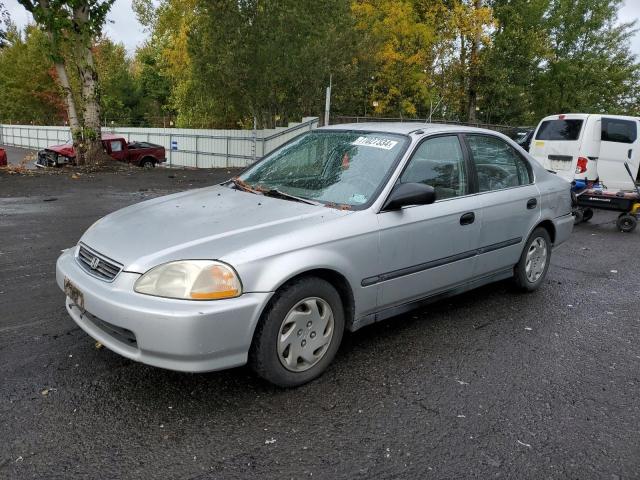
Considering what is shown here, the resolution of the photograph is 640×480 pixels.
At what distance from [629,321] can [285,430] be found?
11.4 feet

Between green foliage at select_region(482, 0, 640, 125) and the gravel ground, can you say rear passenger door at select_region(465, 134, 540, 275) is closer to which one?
the gravel ground

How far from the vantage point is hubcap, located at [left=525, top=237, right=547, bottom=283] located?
17.0ft

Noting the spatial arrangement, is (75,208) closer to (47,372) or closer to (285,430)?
(47,372)

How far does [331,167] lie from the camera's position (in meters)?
4.10

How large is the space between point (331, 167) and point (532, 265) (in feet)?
8.01

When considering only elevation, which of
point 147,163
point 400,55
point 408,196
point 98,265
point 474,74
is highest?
point 400,55

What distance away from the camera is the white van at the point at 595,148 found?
11.0 meters

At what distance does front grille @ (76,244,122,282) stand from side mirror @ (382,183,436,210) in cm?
176

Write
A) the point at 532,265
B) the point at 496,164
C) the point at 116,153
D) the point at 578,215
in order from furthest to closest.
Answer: the point at 116,153 < the point at 578,215 < the point at 532,265 < the point at 496,164

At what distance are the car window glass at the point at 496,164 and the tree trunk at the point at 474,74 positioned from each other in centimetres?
2670

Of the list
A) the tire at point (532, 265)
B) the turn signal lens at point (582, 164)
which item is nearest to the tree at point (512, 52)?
the turn signal lens at point (582, 164)

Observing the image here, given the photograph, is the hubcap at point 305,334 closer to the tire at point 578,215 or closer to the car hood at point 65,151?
the tire at point 578,215

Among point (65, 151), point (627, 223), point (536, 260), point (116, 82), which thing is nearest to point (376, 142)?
point (536, 260)

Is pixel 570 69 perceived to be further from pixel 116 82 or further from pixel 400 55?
pixel 116 82
